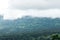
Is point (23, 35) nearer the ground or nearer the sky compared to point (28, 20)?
nearer the ground

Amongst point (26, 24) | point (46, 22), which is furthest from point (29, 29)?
point (46, 22)

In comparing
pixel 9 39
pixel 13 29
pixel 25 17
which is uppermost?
pixel 25 17

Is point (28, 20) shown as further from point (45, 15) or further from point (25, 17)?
point (45, 15)

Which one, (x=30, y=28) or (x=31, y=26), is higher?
(x=31, y=26)

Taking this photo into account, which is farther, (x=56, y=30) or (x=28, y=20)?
(x=28, y=20)
